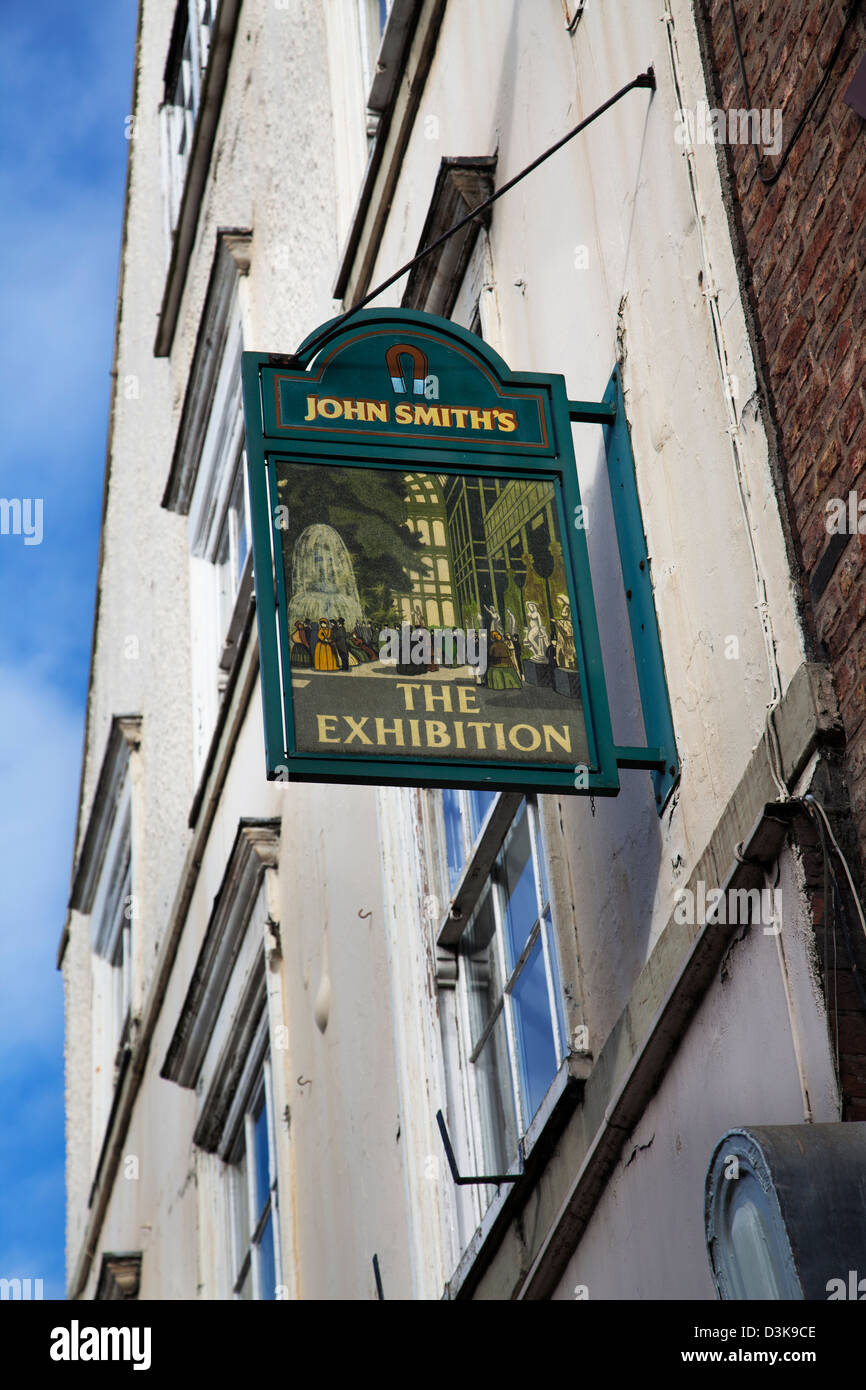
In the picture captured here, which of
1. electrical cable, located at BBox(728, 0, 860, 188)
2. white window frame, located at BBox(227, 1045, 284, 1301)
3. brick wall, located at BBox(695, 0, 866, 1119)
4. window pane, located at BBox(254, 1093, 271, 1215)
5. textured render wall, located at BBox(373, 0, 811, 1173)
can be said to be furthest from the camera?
window pane, located at BBox(254, 1093, 271, 1215)

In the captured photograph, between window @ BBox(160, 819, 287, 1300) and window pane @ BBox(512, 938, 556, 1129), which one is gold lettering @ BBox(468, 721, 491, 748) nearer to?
window pane @ BBox(512, 938, 556, 1129)

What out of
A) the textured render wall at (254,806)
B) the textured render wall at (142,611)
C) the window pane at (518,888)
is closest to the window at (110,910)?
the textured render wall at (142,611)

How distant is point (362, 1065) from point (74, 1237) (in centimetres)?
888

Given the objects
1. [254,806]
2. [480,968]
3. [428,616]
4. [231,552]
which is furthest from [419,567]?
[231,552]

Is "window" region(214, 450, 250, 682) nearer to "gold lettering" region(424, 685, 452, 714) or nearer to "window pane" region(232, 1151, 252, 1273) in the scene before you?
"window pane" region(232, 1151, 252, 1273)

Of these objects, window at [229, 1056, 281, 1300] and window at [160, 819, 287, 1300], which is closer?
window at [229, 1056, 281, 1300]

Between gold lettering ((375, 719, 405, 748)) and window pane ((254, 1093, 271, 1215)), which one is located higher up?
window pane ((254, 1093, 271, 1215))

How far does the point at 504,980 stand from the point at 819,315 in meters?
2.67

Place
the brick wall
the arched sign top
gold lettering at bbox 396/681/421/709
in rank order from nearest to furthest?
the brick wall
gold lettering at bbox 396/681/421/709
the arched sign top

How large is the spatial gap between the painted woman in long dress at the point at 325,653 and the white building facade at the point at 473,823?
0.86m

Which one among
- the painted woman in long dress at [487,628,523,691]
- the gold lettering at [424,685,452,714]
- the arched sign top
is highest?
the arched sign top

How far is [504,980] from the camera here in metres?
6.34

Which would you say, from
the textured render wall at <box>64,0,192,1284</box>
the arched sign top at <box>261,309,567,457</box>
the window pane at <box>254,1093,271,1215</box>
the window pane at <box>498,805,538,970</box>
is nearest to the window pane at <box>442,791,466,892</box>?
the window pane at <box>498,805,538,970</box>

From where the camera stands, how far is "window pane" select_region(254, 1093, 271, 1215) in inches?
382
